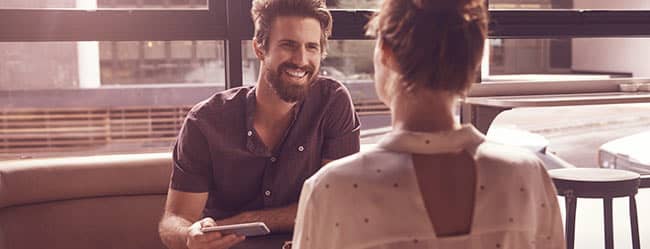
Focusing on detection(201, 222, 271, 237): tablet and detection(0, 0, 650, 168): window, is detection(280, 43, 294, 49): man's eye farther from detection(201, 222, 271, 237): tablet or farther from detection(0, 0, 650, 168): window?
detection(0, 0, 650, 168): window

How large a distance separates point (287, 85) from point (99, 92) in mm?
1486

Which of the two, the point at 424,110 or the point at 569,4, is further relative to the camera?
the point at 569,4

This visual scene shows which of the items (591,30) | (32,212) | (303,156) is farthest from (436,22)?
(591,30)

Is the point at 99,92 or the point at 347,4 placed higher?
the point at 347,4

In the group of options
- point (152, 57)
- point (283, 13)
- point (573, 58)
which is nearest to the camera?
point (283, 13)

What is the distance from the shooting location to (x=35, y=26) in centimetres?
277

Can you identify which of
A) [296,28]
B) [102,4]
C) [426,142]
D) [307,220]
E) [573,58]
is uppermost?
[102,4]

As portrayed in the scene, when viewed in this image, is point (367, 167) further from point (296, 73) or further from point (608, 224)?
point (608, 224)

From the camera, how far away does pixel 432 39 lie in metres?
0.89

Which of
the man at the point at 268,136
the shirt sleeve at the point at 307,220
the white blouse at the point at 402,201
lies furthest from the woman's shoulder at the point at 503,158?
the man at the point at 268,136

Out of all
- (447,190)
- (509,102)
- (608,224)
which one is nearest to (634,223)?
(608,224)

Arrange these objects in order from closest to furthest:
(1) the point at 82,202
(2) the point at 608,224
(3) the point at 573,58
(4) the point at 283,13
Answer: (4) the point at 283,13 → (1) the point at 82,202 → (2) the point at 608,224 → (3) the point at 573,58

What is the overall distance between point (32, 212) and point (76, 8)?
86cm

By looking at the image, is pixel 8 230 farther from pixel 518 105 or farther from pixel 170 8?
pixel 518 105
